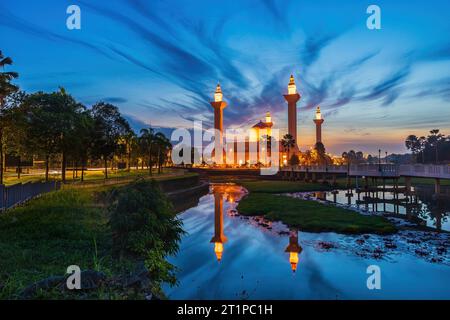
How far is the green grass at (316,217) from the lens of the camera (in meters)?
24.3

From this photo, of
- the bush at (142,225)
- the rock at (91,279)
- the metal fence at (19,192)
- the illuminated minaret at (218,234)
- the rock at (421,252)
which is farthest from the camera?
the illuminated minaret at (218,234)

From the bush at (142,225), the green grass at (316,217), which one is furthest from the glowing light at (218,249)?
the green grass at (316,217)

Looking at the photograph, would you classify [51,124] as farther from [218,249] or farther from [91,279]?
[91,279]

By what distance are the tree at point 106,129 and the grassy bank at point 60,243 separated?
2170 cm

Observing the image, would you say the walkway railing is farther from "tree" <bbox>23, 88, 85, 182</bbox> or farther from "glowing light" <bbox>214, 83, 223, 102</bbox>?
"glowing light" <bbox>214, 83, 223, 102</bbox>

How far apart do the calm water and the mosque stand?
91212 millimetres

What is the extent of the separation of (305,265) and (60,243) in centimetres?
1294

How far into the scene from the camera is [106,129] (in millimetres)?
43656

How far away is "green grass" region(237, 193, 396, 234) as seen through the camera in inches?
957

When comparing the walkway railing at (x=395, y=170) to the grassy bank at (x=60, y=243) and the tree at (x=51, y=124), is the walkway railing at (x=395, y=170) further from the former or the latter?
the tree at (x=51, y=124)

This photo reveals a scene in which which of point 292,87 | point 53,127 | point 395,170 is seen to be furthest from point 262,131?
point 53,127
